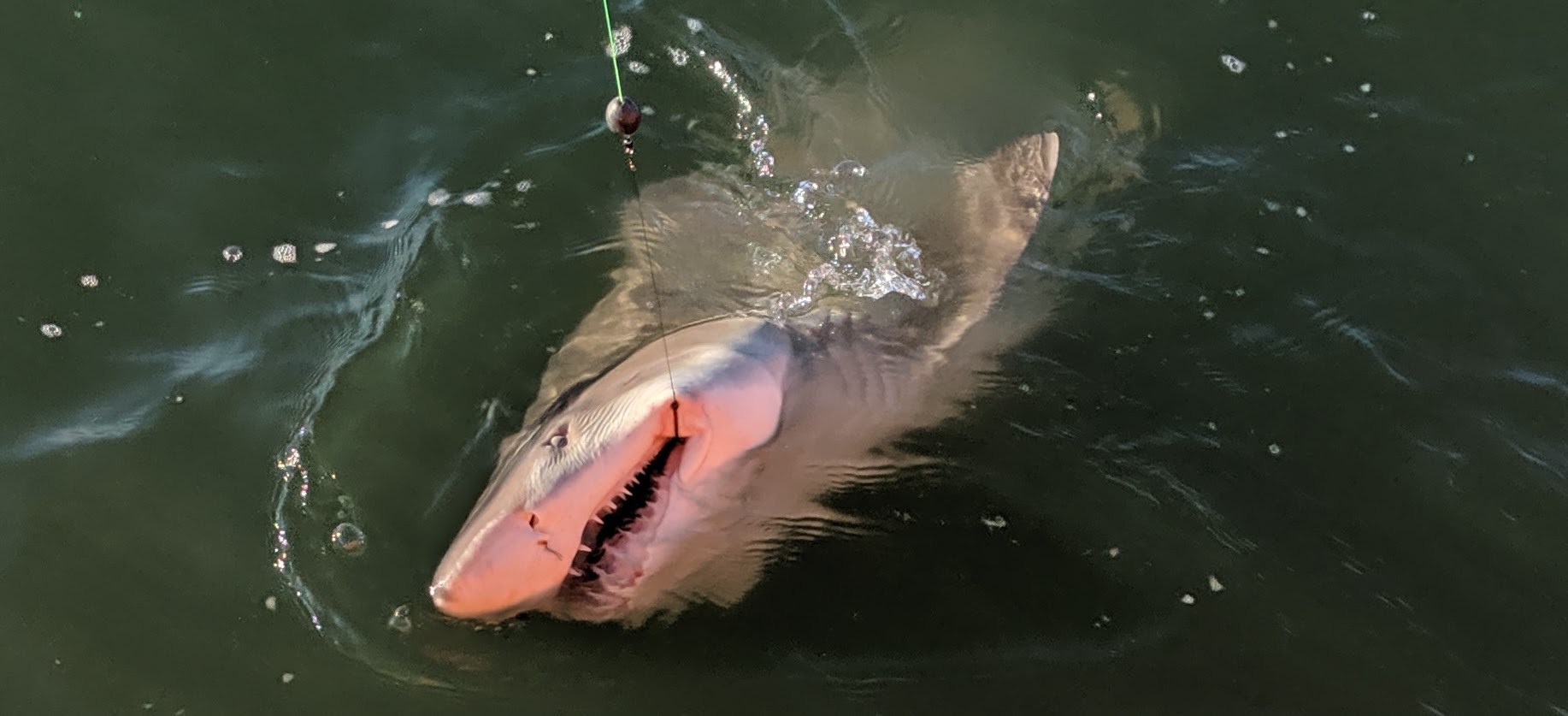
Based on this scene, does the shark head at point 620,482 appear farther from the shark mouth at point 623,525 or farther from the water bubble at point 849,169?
the water bubble at point 849,169

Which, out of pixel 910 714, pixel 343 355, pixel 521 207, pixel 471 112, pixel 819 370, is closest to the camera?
pixel 910 714

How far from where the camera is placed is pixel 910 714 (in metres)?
3.78

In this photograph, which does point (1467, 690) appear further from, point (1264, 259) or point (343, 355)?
point (343, 355)

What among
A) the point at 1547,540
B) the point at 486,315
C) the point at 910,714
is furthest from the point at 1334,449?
the point at 486,315

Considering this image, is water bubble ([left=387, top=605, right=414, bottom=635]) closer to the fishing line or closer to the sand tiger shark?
the sand tiger shark

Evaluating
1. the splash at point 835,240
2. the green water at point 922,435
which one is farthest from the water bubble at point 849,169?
the green water at point 922,435

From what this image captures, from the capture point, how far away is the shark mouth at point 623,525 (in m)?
3.40

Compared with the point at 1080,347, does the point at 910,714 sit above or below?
below

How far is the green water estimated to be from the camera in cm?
378

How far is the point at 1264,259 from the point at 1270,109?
1.07 meters

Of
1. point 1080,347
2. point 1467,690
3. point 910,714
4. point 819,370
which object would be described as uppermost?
point 819,370

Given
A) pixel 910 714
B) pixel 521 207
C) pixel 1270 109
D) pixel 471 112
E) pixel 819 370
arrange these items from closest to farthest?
pixel 910 714 → pixel 819 370 → pixel 521 207 → pixel 471 112 → pixel 1270 109

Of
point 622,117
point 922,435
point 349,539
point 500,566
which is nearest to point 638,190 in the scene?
point 622,117

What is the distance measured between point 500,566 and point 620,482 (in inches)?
16.9
